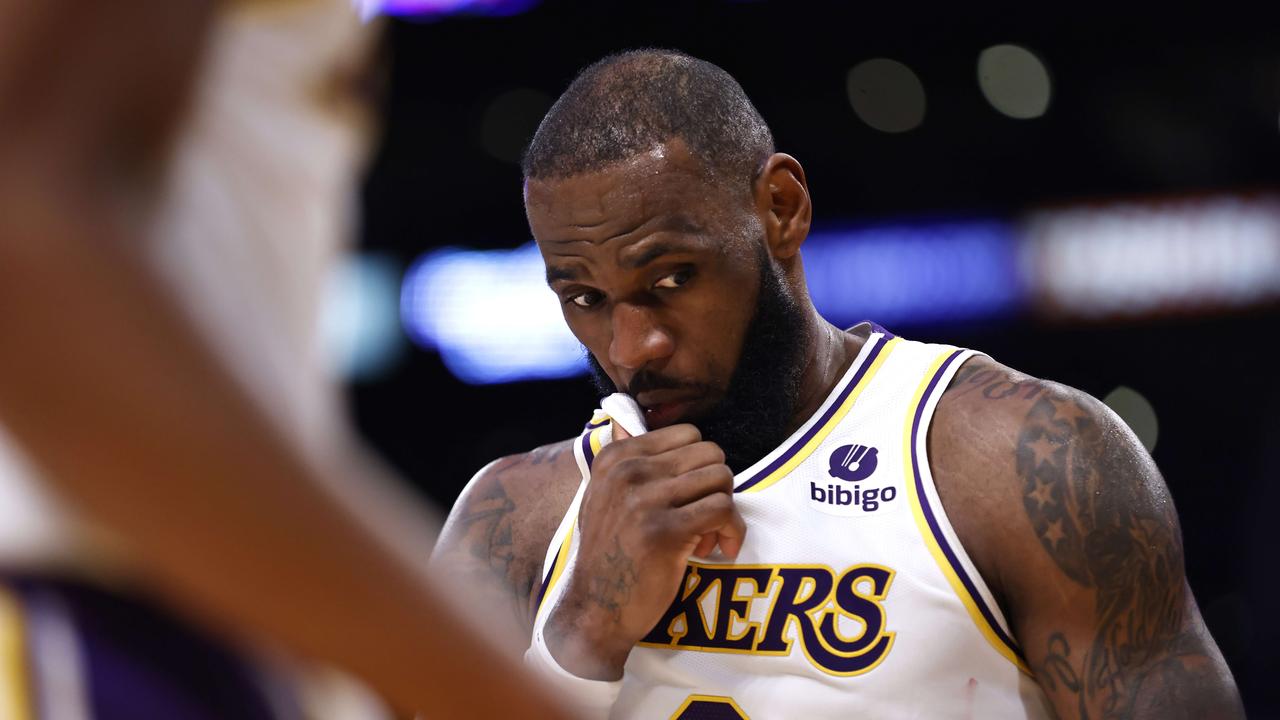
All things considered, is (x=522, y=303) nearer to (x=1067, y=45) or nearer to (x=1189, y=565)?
(x=1067, y=45)

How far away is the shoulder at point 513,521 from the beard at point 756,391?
0.32 metres

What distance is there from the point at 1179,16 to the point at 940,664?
19.9 ft

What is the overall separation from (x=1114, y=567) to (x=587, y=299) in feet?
3.16

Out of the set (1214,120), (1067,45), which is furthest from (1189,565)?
(1067,45)

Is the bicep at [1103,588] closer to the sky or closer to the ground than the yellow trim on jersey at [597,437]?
closer to the ground

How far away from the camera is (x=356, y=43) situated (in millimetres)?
975

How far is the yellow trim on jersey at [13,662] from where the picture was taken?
867 mm

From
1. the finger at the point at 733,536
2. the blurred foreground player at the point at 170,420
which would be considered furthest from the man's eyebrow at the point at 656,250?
the blurred foreground player at the point at 170,420

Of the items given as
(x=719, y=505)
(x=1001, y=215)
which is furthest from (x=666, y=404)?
(x=1001, y=215)

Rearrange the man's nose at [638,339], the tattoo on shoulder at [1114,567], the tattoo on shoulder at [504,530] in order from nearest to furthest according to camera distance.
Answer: the tattoo on shoulder at [1114,567]
the man's nose at [638,339]
the tattoo on shoulder at [504,530]

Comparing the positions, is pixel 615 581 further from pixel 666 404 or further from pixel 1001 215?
pixel 1001 215

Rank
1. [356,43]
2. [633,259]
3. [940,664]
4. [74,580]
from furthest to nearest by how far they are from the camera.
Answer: [633,259] → [940,664] → [356,43] → [74,580]

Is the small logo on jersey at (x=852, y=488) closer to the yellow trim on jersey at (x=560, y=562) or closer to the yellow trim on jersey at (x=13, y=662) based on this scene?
the yellow trim on jersey at (x=560, y=562)

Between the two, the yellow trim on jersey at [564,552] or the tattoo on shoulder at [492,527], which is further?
the tattoo on shoulder at [492,527]
